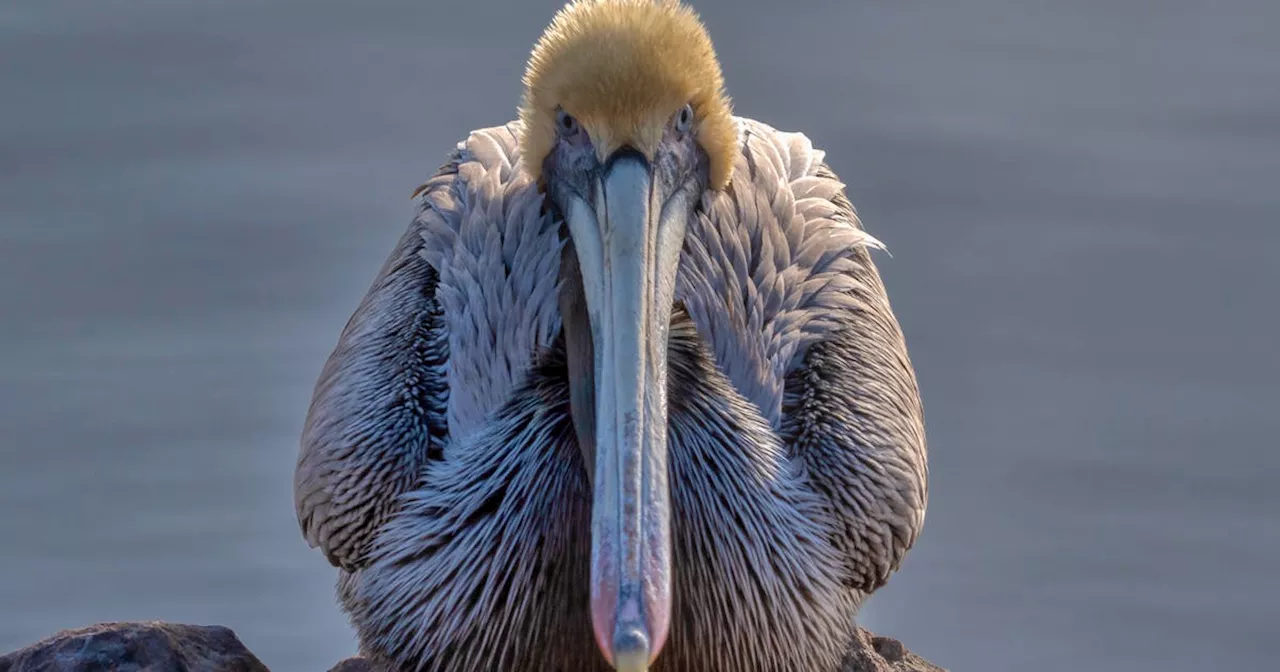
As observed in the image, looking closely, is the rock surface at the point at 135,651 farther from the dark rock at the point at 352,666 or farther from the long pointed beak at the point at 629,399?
the long pointed beak at the point at 629,399

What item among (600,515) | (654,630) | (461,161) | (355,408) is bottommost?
(654,630)

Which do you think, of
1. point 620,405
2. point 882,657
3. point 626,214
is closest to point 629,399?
point 620,405

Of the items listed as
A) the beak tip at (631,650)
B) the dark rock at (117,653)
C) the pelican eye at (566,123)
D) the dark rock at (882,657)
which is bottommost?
the beak tip at (631,650)

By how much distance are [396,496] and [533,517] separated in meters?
0.64

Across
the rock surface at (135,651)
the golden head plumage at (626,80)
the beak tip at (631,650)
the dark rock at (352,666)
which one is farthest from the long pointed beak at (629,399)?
the dark rock at (352,666)

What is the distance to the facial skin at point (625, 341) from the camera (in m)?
4.25

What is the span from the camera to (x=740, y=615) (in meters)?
5.16

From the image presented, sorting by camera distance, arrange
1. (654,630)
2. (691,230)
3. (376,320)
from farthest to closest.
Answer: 1. (376,320)
2. (691,230)
3. (654,630)

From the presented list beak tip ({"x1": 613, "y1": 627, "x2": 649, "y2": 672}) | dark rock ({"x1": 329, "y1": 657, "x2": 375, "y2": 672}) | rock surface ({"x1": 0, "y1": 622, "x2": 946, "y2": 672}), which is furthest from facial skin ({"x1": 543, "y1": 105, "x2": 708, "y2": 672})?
dark rock ({"x1": 329, "y1": 657, "x2": 375, "y2": 672})

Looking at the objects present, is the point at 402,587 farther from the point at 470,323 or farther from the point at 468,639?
the point at 470,323

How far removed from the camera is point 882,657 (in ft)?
20.7

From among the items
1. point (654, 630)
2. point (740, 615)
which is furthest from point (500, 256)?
point (654, 630)

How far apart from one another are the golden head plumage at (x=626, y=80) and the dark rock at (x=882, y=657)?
166 centimetres

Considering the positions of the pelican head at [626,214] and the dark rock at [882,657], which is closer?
the pelican head at [626,214]
